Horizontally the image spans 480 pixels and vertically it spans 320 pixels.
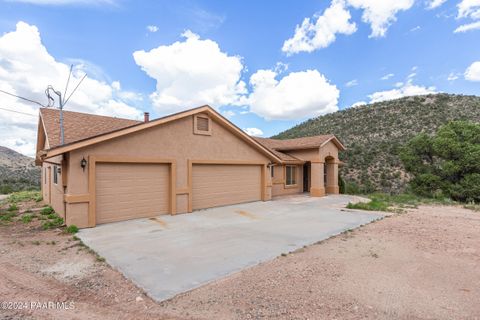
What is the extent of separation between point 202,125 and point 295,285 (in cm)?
837

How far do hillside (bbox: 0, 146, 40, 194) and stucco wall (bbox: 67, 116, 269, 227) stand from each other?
800 inches

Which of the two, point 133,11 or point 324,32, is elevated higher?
point 324,32

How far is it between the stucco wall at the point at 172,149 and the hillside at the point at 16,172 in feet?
66.6

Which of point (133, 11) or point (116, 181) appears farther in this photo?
point (133, 11)

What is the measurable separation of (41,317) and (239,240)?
4.27 meters

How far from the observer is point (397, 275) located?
4.55 m

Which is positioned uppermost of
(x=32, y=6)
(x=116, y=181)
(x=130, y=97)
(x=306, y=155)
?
(x=32, y=6)

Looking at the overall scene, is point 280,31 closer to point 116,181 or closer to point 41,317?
point 116,181

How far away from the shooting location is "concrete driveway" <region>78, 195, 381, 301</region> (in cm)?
460

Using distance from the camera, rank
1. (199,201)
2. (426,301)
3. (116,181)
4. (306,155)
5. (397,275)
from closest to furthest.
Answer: (426,301)
(397,275)
(116,181)
(199,201)
(306,155)

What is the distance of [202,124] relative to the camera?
37.0 feet

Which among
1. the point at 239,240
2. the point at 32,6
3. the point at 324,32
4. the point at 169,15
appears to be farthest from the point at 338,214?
the point at 32,6

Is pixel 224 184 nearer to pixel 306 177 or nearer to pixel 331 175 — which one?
pixel 306 177

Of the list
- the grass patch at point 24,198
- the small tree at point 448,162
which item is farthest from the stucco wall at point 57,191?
the small tree at point 448,162
